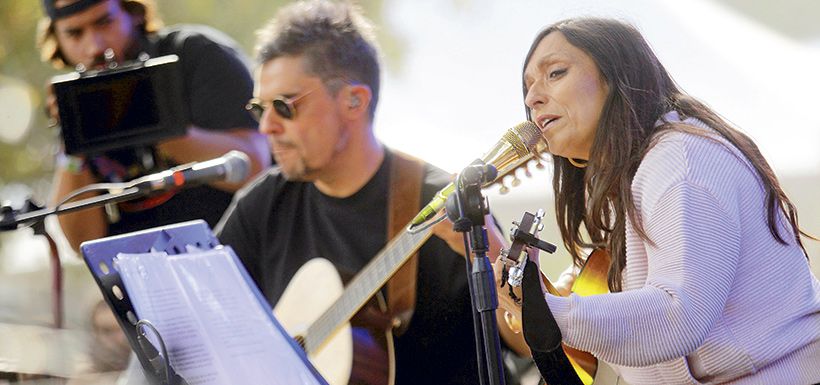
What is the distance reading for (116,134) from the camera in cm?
340

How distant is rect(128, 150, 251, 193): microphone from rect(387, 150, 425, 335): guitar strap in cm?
67

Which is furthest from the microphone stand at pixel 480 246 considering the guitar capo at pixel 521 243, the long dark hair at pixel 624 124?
the long dark hair at pixel 624 124

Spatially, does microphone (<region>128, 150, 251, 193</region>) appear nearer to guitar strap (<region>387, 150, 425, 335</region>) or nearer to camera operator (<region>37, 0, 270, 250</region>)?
guitar strap (<region>387, 150, 425, 335</region>)

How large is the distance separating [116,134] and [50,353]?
0.75m

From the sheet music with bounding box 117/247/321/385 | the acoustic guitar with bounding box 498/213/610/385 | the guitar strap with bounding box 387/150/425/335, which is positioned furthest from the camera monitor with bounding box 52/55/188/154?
the acoustic guitar with bounding box 498/213/610/385

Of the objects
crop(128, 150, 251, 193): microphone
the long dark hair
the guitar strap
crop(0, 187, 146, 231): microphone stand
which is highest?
the long dark hair

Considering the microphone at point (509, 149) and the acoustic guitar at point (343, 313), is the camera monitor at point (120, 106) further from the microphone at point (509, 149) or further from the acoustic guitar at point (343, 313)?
the microphone at point (509, 149)

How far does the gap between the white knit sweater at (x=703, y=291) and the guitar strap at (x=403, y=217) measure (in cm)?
111

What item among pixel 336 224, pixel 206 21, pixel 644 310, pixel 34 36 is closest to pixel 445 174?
pixel 336 224

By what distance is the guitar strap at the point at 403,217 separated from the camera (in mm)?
3350

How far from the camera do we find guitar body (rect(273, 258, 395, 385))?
3.32 m

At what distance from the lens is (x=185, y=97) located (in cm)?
411

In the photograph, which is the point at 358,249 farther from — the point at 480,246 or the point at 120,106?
the point at 480,246

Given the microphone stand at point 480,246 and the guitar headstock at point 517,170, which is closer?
the microphone stand at point 480,246
